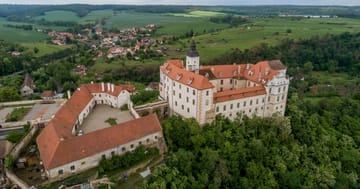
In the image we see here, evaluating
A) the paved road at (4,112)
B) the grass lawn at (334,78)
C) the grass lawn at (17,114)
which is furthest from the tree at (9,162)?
the grass lawn at (334,78)

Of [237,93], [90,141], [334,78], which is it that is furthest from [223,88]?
[334,78]

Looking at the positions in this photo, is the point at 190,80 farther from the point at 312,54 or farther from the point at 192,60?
the point at 312,54

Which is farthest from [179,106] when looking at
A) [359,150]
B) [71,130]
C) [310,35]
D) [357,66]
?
[310,35]

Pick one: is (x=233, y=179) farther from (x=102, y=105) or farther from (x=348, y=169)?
(x=102, y=105)

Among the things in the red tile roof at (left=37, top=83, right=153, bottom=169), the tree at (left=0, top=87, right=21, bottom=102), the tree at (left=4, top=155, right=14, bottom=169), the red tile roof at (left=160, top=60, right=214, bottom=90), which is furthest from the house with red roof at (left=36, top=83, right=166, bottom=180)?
the tree at (left=0, top=87, right=21, bottom=102)

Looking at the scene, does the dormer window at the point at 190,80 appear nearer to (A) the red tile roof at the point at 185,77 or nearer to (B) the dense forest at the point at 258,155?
(A) the red tile roof at the point at 185,77

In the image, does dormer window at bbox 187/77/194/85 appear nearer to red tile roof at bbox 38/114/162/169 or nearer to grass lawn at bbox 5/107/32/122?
red tile roof at bbox 38/114/162/169
